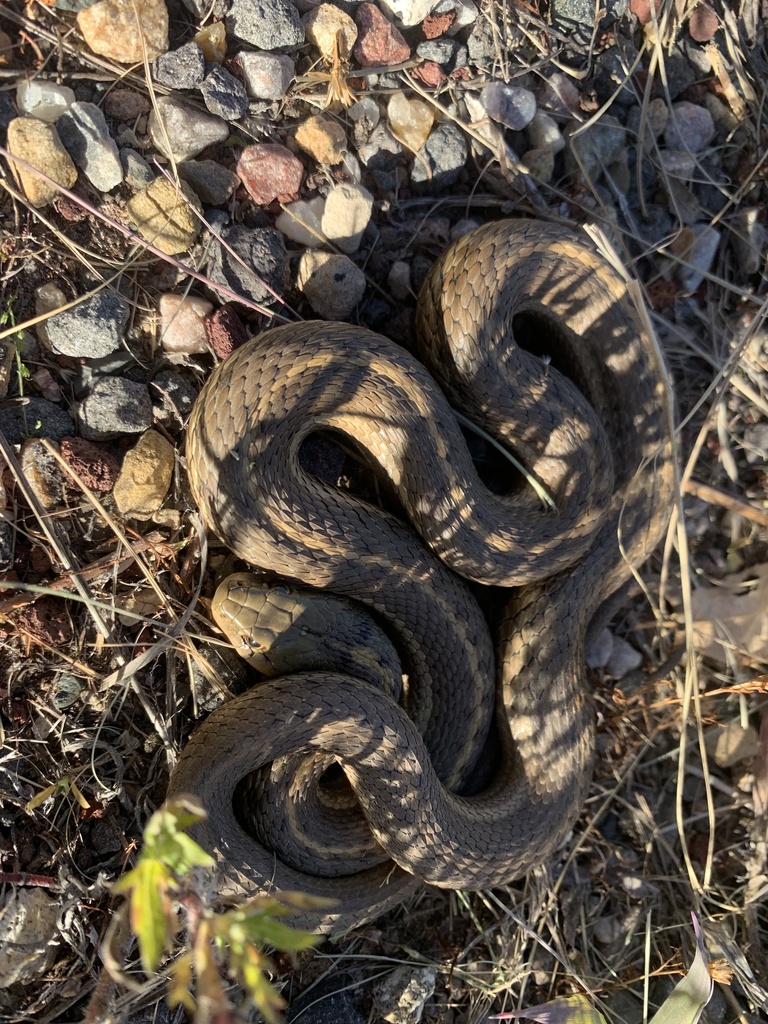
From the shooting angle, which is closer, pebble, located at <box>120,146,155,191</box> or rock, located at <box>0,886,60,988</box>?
rock, located at <box>0,886,60,988</box>

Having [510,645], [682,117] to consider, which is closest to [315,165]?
[682,117]

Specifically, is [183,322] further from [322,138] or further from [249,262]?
[322,138]

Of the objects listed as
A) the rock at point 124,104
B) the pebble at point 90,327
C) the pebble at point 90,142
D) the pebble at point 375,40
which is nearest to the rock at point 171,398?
the pebble at point 90,327

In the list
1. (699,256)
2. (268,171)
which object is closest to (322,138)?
(268,171)

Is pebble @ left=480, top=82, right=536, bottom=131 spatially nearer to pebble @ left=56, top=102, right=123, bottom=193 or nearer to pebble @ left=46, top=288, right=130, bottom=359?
pebble @ left=56, top=102, right=123, bottom=193

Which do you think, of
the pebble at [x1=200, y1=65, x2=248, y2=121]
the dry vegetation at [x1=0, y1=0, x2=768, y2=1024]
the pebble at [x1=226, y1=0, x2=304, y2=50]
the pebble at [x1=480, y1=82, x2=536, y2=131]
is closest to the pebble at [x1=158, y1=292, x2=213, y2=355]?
the dry vegetation at [x1=0, y1=0, x2=768, y2=1024]

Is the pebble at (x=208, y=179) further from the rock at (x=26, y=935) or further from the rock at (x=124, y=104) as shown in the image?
the rock at (x=26, y=935)

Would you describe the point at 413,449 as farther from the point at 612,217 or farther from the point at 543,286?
the point at 612,217
